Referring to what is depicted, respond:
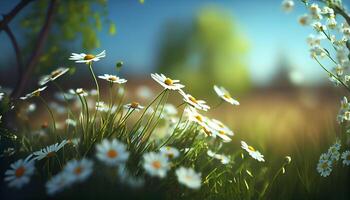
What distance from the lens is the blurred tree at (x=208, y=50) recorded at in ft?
56.5

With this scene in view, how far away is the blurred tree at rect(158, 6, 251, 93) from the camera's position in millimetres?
17234

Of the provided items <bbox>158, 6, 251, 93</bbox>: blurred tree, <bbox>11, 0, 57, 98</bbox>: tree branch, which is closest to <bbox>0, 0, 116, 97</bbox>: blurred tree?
<bbox>11, 0, 57, 98</bbox>: tree branch

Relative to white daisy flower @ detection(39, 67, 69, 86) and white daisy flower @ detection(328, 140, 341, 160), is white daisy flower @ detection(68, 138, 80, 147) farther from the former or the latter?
white daisy flower @ detection(328, 140, 341, 160)

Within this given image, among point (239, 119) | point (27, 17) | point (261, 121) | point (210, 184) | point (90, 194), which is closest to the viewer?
point (90, 194)

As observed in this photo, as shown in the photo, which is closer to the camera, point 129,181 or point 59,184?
point 59,184

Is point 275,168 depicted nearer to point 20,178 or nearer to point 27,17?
point 20,178

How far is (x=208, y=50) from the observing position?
17.7 meters

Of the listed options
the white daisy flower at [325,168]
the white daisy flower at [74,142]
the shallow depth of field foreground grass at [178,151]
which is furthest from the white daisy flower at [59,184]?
the white daisy flower at [325,168]

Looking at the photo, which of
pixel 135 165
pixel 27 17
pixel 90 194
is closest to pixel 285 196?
pixel 135 165

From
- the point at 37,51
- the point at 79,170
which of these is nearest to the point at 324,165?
the point at 79,170

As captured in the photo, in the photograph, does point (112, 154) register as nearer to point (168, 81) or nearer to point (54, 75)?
point (168, 81)

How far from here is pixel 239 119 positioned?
491cm

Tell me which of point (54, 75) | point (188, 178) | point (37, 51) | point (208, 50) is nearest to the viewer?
point (188, 178)

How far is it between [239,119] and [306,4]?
227 cm
